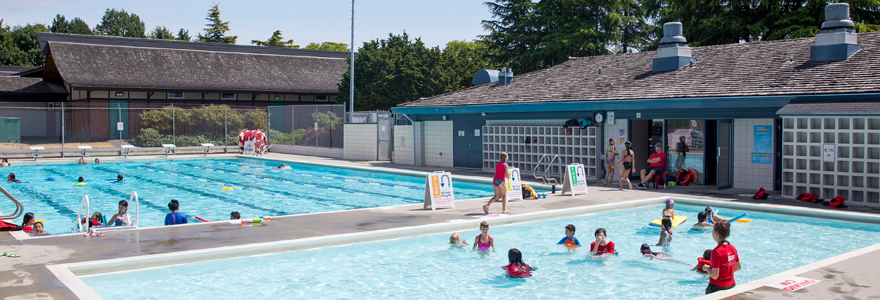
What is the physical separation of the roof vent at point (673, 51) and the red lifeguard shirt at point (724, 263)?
596 inches

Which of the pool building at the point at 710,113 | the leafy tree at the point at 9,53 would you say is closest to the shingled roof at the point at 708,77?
the pool building at the point at 710,113

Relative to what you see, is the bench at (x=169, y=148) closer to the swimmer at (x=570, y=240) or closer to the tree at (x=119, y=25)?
the swimmer at (x=570, y=240)

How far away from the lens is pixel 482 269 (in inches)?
393

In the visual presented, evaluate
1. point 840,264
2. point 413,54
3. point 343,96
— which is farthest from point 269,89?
point 840,264

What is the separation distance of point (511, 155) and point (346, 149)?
35.2ft

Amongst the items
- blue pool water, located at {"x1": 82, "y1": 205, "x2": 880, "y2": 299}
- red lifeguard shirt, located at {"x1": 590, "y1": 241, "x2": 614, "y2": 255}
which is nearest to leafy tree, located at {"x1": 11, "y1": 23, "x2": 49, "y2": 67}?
blue pool water, located at {"x1": 82, "y1": 205, "x2": 880, "y2": 299}

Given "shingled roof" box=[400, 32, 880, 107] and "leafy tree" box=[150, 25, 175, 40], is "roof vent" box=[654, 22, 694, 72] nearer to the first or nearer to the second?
"shingled roof" box=[400, 32, 880, 107]

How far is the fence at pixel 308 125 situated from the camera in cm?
3294

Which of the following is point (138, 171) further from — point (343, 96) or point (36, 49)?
point (36, 49)

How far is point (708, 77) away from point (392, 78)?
89.1 ft

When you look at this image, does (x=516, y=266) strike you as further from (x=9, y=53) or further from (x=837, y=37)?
(x=9, y=53)

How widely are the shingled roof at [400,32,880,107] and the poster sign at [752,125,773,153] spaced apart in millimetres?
993

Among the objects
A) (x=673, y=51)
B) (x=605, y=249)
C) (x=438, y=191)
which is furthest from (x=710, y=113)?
(x=605, y=249)

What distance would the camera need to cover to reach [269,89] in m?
44.6
